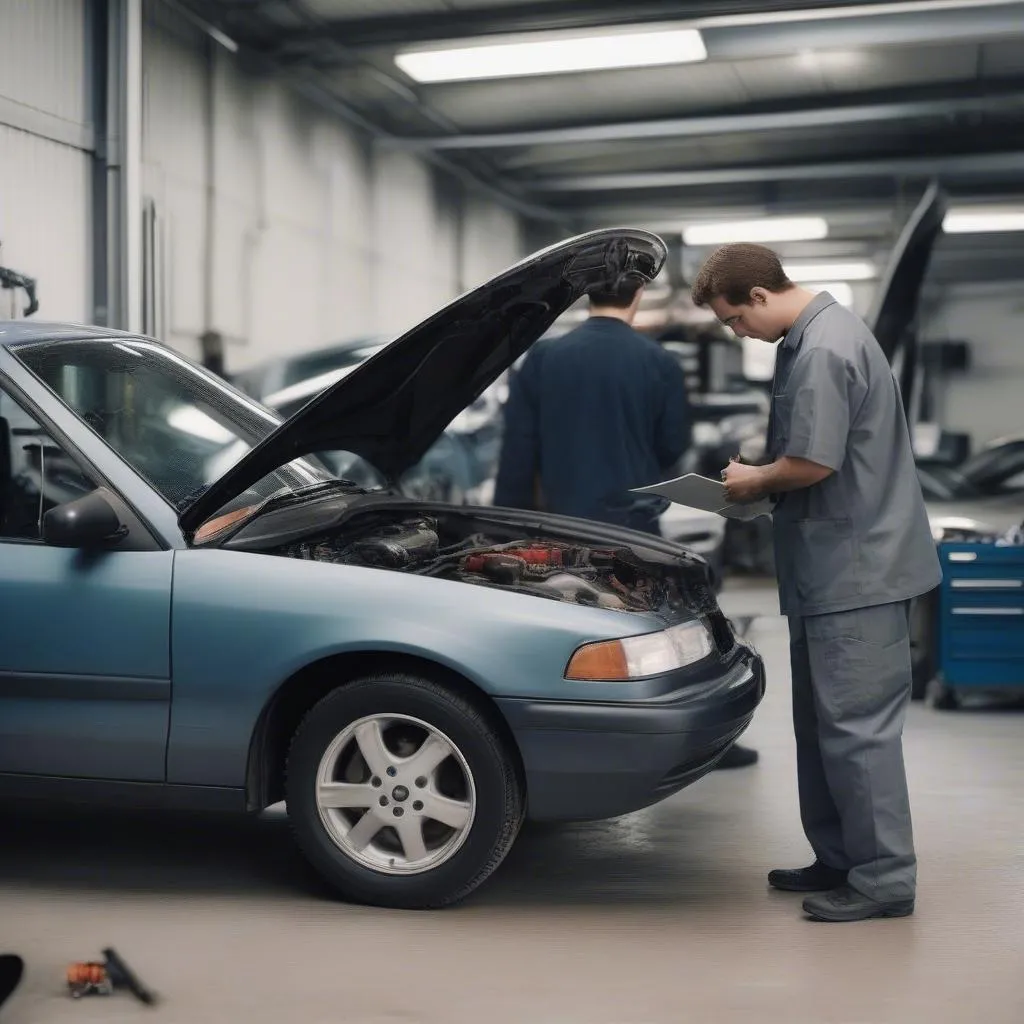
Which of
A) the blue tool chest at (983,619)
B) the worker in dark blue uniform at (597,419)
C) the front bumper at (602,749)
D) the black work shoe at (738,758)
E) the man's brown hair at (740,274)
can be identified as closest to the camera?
the front bumper at (602,749)

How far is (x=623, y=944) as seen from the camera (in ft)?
12.6

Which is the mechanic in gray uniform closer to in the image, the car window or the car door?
the car door

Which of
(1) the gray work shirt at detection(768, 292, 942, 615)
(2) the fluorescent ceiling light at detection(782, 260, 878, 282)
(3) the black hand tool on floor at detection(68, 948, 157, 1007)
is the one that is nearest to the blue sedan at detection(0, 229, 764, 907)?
(1) the gray work shirt at detection(768, 292, 942, 615)

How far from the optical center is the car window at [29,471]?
14.4ft

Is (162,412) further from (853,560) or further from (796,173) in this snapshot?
(796,173)

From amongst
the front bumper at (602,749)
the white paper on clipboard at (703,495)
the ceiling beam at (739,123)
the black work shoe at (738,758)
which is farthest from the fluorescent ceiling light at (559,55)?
the front bumper at (602,749)

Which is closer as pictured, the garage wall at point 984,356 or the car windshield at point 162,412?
the car windshield at point 162,412

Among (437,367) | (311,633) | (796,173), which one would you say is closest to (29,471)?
(311,633)

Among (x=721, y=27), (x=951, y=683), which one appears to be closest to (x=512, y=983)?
(x=951, y=683)

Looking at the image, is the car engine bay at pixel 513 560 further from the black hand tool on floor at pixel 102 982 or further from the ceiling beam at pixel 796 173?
the ceiling beam at pixel 796 173

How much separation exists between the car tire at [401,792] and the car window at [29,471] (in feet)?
3.36

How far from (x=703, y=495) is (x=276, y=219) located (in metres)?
8.14

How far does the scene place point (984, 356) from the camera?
12.8 m

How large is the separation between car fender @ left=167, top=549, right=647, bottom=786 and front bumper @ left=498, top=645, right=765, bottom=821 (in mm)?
56
